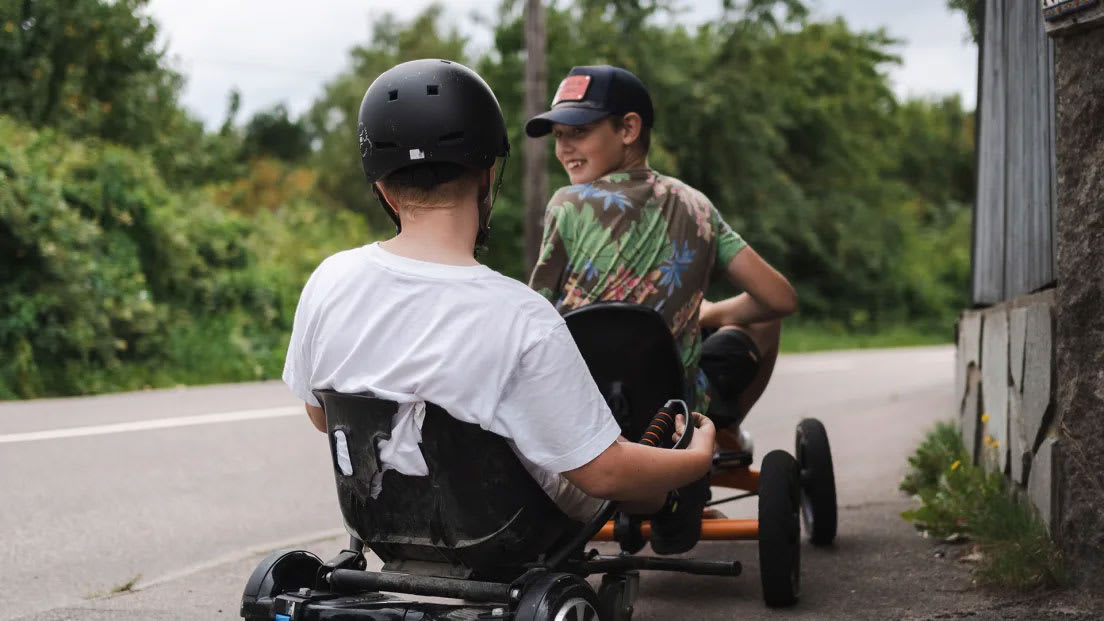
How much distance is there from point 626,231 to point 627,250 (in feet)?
0.21

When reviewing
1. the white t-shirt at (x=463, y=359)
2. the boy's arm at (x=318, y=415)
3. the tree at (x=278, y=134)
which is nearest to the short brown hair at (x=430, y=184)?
the white t-shirt at (x=463, y=359)

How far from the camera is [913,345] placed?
92.8ft

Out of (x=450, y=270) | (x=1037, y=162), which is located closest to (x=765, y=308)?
(x=1037, y=162)

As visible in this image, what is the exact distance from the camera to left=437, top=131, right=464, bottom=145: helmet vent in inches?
106

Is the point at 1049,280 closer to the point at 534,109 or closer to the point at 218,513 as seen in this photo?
the point at 218,513

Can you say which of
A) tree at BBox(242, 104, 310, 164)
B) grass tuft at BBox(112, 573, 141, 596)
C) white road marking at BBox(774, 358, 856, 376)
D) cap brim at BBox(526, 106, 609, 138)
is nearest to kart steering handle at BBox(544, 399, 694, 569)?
cap brim at BBox(526, 106, 609, 138)

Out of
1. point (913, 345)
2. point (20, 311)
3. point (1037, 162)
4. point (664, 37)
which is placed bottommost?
point (913, 345)

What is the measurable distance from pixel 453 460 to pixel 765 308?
1.99m

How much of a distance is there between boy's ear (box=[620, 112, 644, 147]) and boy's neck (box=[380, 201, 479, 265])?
1655 mm

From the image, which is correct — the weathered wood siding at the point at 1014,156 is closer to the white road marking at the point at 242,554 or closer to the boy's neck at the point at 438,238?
the boy's neck at the point at 438,238

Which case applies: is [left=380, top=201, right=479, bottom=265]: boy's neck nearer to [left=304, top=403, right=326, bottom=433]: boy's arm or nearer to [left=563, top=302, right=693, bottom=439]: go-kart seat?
[left=304, top=403, right=326, bottom=433]: boy's arm

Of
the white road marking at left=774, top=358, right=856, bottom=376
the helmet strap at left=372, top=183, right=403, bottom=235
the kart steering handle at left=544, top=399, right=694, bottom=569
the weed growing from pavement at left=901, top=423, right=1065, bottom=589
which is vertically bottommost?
the white road marking at left=774, top=358, right=856, bottom=376

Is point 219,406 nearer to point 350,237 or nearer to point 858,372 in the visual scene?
point 858,372

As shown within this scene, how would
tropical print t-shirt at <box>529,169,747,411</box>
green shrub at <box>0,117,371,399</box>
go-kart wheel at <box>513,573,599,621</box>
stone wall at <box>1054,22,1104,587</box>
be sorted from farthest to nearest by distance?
green shrub at <box>0,117,371,399</box> < tropical print t-shirt at <box>529,169,747,411</box> < stone wall at <box>1054,22,1104,587</box> < go-kart wheel at <box>513,573,599,621</box>
